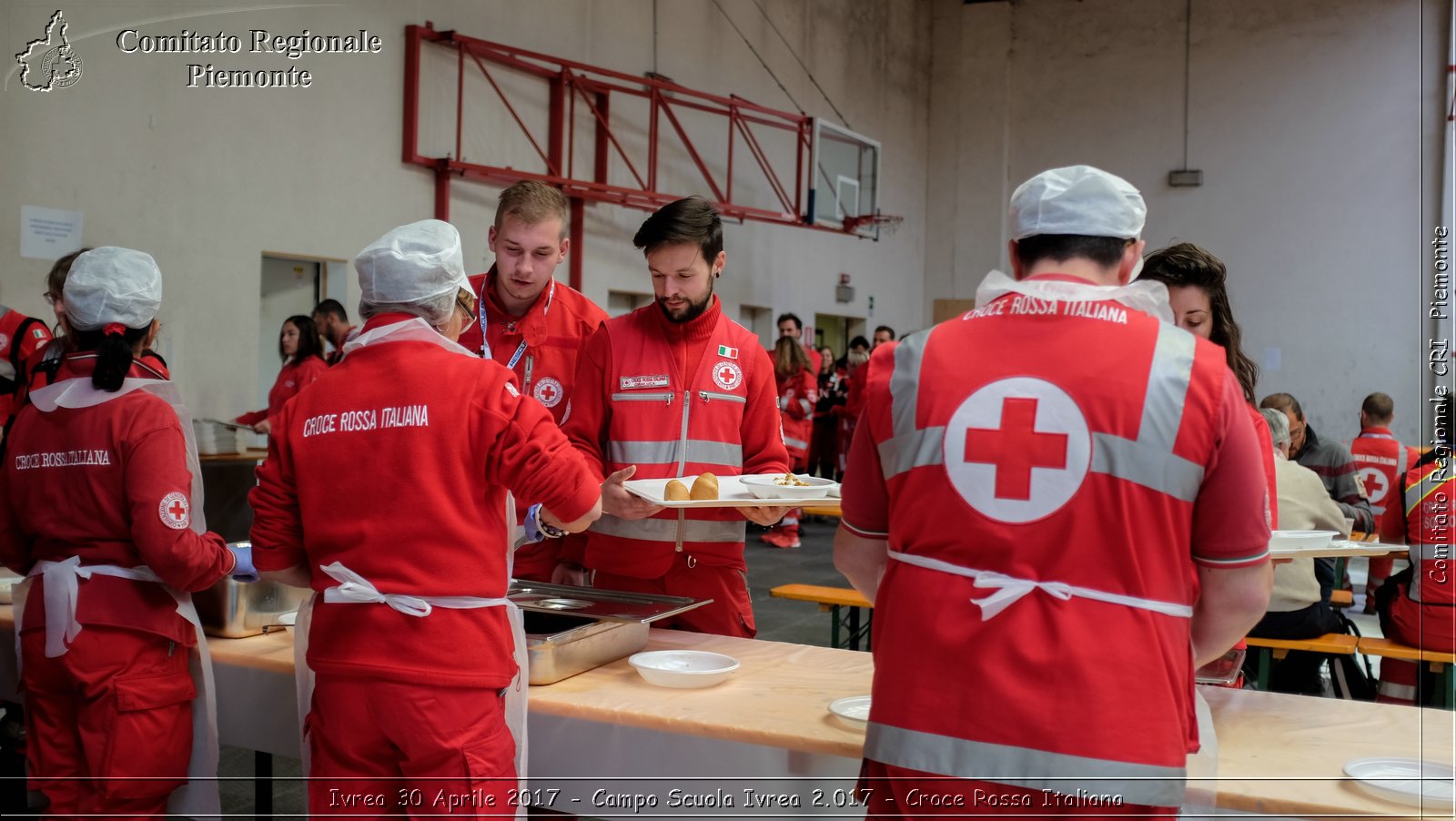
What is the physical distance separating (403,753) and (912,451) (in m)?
1.10

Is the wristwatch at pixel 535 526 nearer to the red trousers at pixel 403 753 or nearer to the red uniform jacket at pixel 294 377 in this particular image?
the red trousers at pixel 403 753

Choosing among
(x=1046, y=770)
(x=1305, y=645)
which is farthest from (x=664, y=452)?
(x=1305, y=645)

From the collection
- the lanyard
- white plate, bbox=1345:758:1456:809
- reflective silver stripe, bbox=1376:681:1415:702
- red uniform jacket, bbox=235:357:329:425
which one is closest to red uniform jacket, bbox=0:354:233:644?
the lanyard

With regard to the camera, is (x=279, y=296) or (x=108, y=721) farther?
(x=279, y=296)

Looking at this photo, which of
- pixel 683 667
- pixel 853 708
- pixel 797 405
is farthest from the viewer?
pixel 797 405

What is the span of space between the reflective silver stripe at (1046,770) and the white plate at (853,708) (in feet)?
2.03

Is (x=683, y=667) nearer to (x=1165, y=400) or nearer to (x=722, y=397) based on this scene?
(x=722, y=397)

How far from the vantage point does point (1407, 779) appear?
194 cm

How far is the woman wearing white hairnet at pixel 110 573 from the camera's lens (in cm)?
270

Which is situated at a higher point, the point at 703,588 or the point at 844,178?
the point at 844,178

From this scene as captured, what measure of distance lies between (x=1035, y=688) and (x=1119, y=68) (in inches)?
668

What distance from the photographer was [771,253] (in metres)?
14.2

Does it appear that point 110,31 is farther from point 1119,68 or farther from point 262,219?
point 1119,68

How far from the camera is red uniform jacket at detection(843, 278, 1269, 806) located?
1.57 m
